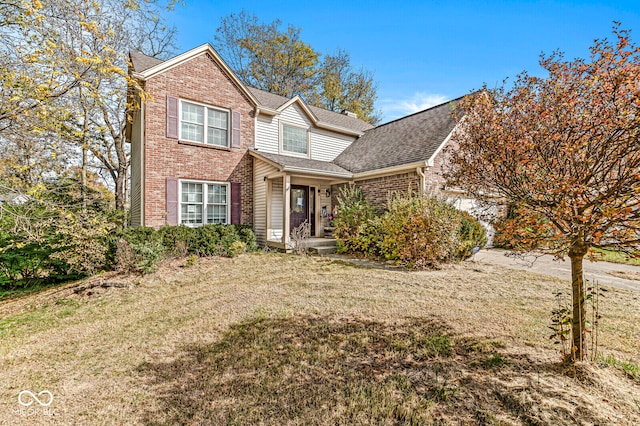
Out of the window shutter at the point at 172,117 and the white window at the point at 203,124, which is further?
the white window at the point at 203,124

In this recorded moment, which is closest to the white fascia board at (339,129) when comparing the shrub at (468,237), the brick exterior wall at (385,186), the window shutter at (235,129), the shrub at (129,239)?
the brick exterior wall at (385,186)

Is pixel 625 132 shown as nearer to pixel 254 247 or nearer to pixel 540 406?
pixel 540 406

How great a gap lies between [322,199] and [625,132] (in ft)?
34.8

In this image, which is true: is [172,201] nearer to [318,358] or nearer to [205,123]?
[205,123]

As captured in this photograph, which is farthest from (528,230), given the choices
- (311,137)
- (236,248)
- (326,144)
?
(326,144)

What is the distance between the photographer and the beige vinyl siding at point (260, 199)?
10.8 meters

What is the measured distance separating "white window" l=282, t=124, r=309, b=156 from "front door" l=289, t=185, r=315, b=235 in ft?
6.39

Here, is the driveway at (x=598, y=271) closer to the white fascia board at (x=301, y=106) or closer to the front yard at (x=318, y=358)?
the front yard at (x=318, y=358)

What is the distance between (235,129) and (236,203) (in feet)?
9.67

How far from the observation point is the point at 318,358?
3146 millimetres

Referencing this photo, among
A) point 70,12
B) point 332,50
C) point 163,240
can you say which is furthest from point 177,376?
point 332,50

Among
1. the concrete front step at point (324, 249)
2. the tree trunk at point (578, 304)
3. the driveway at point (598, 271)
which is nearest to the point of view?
the tree trunk at point (578, 304)

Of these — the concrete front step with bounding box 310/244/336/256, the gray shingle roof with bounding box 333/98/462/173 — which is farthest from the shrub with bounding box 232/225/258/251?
the gray shingle roof with bounding box 333/98/462/173

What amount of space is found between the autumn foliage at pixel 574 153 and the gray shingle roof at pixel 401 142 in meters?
6.50
